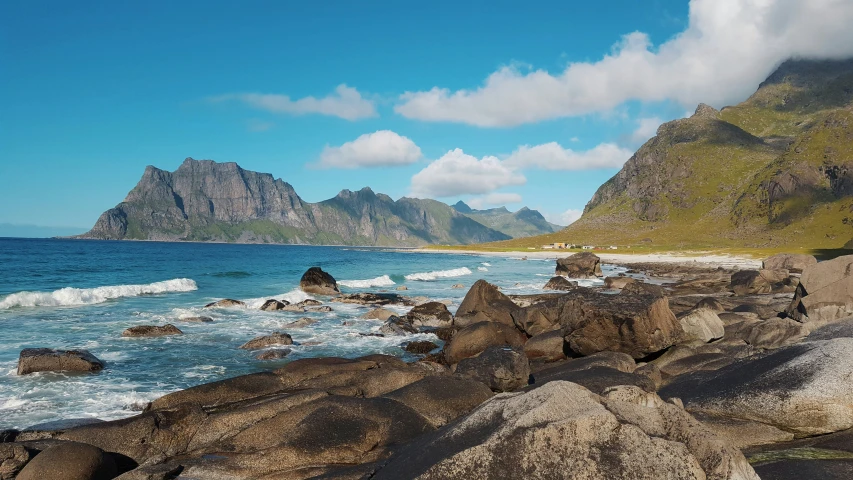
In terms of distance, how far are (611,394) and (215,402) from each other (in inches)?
494

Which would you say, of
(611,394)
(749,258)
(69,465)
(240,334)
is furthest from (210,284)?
(749,258)

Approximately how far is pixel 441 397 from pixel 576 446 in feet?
26.0

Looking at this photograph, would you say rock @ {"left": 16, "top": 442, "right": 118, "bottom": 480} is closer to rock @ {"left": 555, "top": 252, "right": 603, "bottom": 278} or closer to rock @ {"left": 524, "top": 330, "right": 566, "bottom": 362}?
rock @ {"left": 524, "top": 330, "right": 566, "bottom": 362}

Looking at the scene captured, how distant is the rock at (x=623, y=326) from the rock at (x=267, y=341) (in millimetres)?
14773

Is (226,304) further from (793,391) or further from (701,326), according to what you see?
(793,391)

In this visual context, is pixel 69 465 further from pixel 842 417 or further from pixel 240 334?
pixel 240 334

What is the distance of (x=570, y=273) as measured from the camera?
3157 inches

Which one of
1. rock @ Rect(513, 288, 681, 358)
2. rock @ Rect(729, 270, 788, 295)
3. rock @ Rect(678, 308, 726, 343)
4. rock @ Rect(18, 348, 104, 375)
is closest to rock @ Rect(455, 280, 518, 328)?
rock @ Rect(513, 288, 681, 358)

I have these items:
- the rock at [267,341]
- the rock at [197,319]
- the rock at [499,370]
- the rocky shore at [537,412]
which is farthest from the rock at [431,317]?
the rock at [499,370]

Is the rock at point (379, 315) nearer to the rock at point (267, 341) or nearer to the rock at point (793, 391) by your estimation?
the rock at point (267, 341)

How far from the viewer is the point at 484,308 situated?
3359cm

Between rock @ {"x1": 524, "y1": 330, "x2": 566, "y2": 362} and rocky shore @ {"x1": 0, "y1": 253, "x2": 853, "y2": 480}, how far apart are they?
64 mm

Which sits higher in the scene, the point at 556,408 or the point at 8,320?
the point at 556,408

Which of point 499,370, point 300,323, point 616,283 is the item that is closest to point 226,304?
point 300,323
